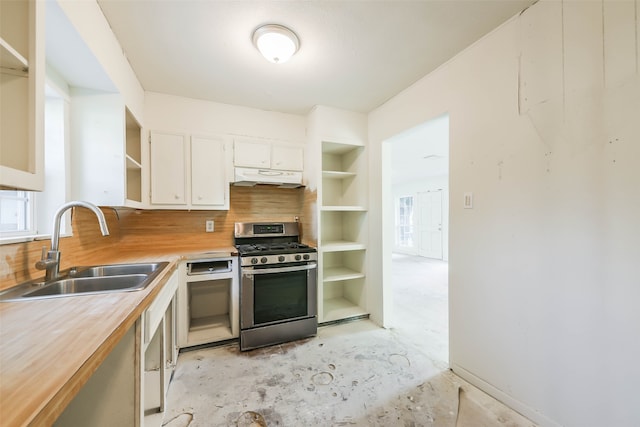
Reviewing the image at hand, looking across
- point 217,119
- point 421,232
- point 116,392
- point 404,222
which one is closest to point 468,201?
point 116,392

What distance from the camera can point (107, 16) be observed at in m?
1.54

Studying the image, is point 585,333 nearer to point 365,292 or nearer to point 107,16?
point 365,292

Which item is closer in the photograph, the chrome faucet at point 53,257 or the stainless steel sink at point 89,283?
the stainless steel sink at point 89,283

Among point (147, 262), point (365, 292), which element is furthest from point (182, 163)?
point (365, 292)

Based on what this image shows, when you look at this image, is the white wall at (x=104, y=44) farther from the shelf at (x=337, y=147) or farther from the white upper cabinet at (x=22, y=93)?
the shelf at (x=337, y=147)

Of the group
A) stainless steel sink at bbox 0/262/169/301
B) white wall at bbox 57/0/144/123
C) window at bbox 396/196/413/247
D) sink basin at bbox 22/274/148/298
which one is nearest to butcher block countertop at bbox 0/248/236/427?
stainless steel sink at bbox 0/262/169/301

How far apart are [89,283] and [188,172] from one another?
4.48 ft

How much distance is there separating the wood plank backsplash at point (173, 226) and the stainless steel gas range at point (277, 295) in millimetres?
412

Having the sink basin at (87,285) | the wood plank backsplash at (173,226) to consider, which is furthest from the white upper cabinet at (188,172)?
the sink basin at (87,285)

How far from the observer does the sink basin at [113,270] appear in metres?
1.57

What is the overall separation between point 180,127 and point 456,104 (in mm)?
2682

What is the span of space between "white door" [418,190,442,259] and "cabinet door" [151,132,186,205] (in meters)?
6.62

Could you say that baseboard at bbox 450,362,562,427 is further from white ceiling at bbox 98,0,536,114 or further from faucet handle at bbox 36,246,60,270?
faucet handle at bbox 36,246,60,270

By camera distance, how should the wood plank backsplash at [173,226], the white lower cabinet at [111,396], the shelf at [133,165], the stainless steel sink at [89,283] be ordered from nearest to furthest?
1. the white lower cabinet at [111,396]
2. the stainless steel sink at [89,283]
3. the wood plank backsplash at [173,226]
4. the shelf at [133,165]
